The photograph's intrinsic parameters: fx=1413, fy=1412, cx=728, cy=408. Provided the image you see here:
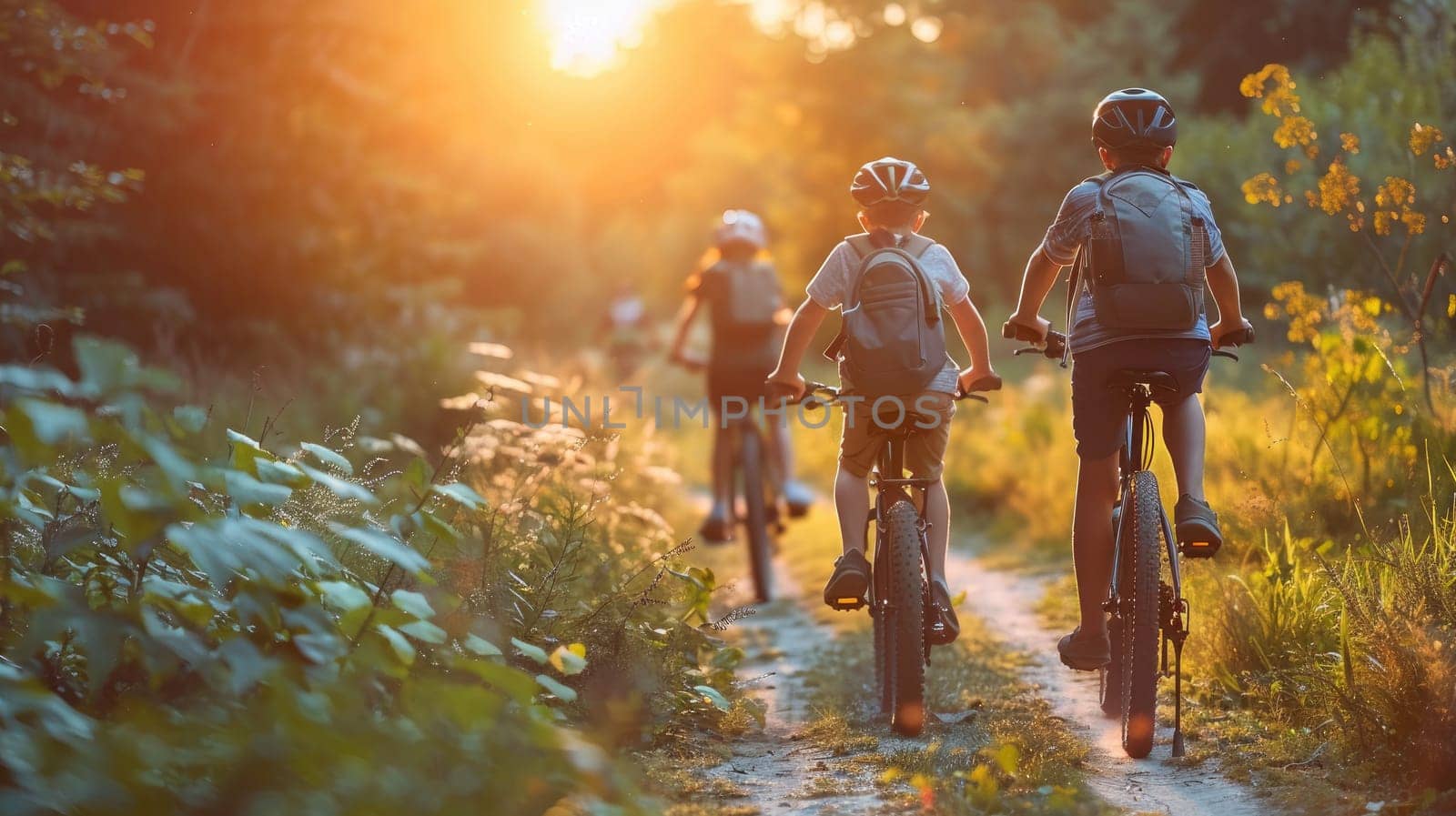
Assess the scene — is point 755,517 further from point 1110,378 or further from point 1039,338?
point 1110,378

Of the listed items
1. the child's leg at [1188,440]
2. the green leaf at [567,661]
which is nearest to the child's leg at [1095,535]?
the child's leg at [1188,440]

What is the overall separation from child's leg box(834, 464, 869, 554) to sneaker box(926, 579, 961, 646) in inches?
12.0

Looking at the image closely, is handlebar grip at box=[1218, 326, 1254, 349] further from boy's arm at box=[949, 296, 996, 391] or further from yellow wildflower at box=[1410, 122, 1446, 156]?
yellow wildflower at box=[1410, 122, 1446, 156]

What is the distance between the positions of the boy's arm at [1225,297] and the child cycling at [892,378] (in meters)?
0.76

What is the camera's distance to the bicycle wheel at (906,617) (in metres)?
4.48

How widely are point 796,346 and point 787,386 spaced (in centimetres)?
17

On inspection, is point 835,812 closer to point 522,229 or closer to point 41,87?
point 41,87

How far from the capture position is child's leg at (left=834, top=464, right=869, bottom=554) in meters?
4.89

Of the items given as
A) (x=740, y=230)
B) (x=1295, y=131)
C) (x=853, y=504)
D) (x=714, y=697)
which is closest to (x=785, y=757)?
(x=714, y=697)

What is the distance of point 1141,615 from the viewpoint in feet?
13.3

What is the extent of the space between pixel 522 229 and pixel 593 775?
3451cm

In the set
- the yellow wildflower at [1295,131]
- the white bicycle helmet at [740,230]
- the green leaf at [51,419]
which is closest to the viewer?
the green leaf at [51,419]

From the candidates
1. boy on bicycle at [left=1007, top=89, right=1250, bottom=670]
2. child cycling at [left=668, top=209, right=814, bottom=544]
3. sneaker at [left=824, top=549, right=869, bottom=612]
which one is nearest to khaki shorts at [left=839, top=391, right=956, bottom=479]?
sneaker at [left=824, top=549, right=869, bottom=612]

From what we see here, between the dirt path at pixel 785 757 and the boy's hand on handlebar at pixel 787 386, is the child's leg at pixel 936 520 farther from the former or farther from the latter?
the dirt path at pixel 785 757
